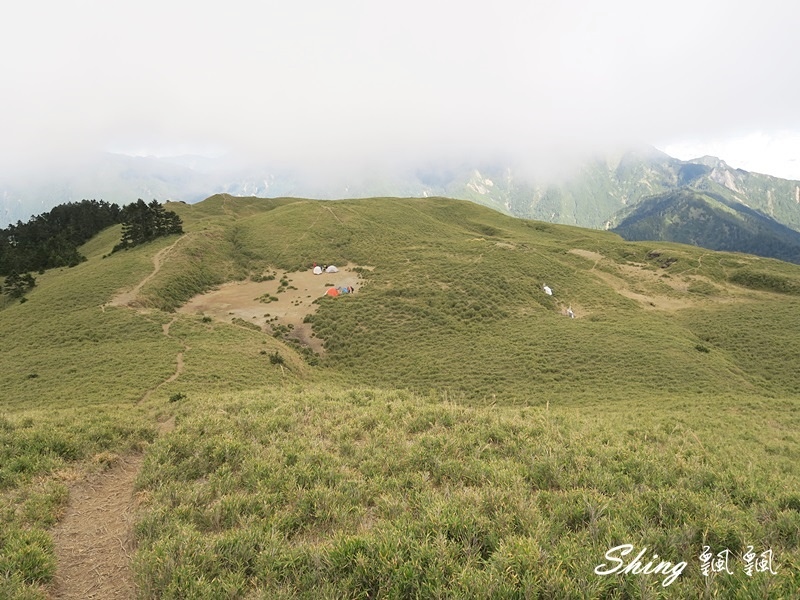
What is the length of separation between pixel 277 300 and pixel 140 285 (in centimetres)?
1583

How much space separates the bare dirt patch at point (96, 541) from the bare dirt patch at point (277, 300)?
27463mm

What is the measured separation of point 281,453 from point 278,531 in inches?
124

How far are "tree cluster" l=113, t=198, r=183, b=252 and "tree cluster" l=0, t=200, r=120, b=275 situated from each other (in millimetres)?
9693

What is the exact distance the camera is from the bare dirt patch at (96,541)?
18.9ft

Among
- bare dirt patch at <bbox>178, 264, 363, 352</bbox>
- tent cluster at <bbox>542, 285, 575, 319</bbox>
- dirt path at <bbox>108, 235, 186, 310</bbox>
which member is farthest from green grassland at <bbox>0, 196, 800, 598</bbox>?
tent cluster at <bbox>542, 285, 575, 319</bbox>

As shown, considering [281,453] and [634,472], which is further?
[281,453]

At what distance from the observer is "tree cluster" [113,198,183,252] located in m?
62.1

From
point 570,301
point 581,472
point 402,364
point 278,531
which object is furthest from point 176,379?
point 570,301

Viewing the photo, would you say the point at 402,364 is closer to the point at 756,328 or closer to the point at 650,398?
the point at 650,398

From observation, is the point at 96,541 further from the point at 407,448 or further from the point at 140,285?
the point at 140,285

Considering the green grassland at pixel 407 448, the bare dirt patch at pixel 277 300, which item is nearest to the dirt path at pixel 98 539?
the green grassland at pixel 407 448

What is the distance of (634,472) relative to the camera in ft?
27.2

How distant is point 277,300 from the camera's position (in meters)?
46.0

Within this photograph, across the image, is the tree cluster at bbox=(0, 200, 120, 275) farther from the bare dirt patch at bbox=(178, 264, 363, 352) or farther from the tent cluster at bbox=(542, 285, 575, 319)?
the tent cluster at bbox=(542, 285, 575, 319)
